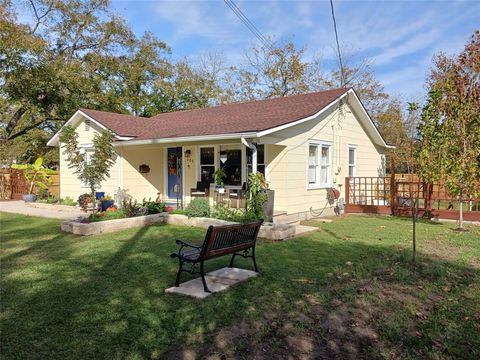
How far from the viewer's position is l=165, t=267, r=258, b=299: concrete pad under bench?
204 inches

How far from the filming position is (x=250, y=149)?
12.5m

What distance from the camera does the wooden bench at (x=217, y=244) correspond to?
17.0ft

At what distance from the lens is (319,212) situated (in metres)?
13.8

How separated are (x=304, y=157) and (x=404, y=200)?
426 centimetres

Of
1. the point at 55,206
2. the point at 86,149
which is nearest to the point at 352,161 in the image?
the point at 86,149

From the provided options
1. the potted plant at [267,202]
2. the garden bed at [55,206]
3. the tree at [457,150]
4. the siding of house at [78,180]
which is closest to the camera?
the tree at [457,150]

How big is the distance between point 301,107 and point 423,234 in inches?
244

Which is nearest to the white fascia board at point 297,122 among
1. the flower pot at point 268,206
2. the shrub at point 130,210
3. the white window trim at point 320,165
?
the white window trim at point 320,165

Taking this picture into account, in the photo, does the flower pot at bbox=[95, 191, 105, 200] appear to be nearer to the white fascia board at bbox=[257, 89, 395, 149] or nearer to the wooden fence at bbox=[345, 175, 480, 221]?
the white fascia board at bbox=[257, 89, 395, 149]

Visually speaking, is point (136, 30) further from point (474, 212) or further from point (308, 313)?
point (308, 313)

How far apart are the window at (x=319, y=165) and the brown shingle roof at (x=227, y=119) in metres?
1.56

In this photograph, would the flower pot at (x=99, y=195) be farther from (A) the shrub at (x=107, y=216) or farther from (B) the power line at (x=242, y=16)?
(B) the power line at (x=242, y=16)

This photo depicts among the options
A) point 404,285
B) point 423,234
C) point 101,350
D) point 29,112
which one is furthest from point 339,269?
point 29,112

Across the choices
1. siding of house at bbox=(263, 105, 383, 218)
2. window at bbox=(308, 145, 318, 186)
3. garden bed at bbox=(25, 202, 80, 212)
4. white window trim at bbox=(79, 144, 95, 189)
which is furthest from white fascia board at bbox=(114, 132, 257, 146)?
window at bbox=(308, 145, 318, 186)
